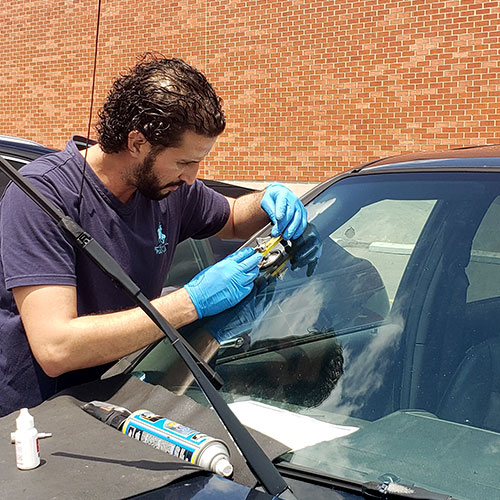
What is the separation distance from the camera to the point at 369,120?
10203 mm

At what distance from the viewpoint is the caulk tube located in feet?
4.63

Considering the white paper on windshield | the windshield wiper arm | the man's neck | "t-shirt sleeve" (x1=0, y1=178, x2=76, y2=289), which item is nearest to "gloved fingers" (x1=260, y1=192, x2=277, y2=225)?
the man's neck

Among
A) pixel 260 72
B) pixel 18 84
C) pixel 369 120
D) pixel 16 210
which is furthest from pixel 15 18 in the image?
pixel 16 210

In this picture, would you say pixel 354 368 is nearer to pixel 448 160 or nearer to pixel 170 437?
pixel 170 437

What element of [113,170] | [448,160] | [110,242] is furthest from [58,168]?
[448,160]

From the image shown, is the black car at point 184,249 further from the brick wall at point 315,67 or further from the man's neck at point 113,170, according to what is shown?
the brick wall at point 315,67

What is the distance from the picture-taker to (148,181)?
7.13 ft

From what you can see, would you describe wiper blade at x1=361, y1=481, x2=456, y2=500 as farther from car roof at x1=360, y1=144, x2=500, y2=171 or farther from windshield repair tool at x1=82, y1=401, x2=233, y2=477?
car roof at x1=360, y1=144, x2=500, y2=171

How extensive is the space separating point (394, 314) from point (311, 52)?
357 inches

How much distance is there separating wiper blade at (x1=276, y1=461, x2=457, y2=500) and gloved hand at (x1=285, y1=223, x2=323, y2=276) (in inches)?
30.5

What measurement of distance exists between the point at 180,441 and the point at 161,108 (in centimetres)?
99

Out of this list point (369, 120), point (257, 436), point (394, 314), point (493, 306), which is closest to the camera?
point (257, 436)

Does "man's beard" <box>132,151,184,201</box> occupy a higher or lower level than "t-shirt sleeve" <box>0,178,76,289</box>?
higher

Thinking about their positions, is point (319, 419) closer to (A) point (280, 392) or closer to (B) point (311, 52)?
(A) point (280, 392)
